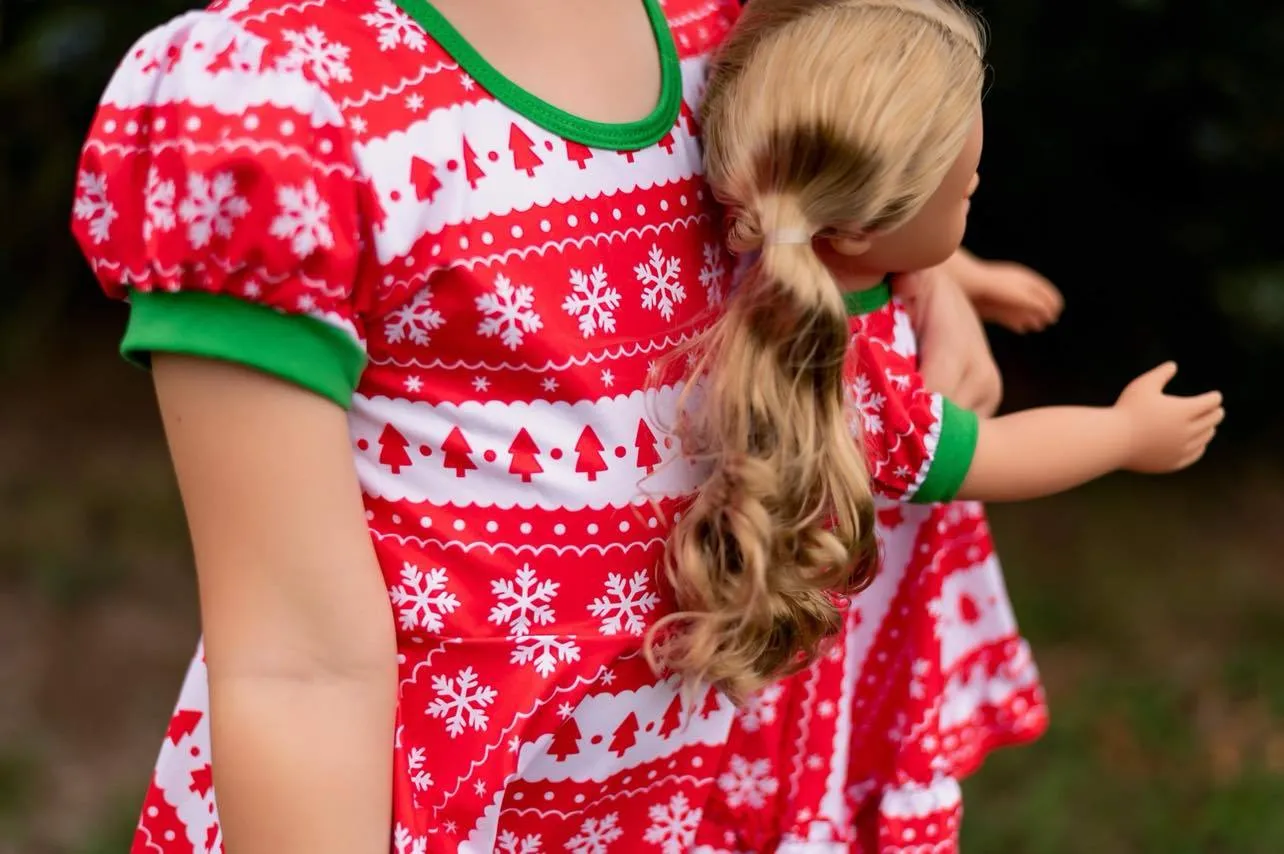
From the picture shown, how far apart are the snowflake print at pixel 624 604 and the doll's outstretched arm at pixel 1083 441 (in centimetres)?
24

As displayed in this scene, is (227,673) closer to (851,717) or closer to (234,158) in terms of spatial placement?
(234,158)

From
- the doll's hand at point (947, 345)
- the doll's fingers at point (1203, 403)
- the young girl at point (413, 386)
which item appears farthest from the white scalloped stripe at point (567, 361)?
the doll's fingers at point (1203, 403)

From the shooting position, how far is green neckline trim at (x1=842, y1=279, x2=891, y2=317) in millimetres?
1025

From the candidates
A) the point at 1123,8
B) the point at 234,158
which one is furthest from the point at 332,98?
the point at 1123,8

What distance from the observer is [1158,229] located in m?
2.69

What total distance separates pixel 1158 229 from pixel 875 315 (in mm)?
1839

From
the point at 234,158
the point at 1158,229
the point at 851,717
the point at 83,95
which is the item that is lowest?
the point at 1158,229

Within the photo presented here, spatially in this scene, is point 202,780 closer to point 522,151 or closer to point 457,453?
point 457,453

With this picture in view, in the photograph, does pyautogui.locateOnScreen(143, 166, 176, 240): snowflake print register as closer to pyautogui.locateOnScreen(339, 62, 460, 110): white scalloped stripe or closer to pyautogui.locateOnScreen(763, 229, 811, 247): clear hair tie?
pyautogui.locateOnScreen(339, 62, 460, 110): white scalloped stripe

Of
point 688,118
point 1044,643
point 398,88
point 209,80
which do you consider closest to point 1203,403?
point 688,118

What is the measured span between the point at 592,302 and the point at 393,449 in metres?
0.15

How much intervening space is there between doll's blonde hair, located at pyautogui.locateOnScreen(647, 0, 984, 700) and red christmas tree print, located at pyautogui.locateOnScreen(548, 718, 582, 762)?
75 mm

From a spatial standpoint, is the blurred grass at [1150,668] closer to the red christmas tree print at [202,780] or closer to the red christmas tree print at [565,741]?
the red christmas tree print at [565,741]

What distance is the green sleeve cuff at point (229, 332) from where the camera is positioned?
772 mm
